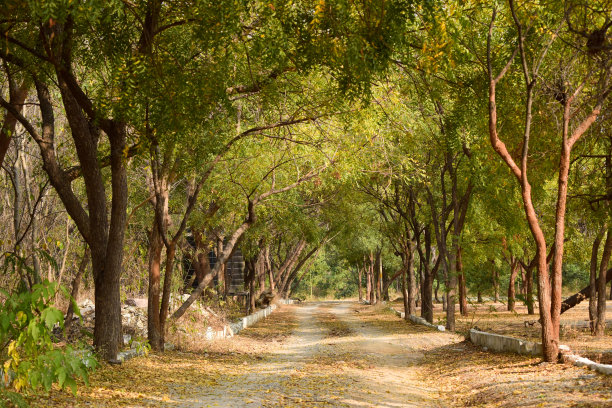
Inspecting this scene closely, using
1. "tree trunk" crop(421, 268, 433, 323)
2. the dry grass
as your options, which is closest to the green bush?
the dry grass

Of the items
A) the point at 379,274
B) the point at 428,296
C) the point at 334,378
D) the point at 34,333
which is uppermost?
the point at 379,274

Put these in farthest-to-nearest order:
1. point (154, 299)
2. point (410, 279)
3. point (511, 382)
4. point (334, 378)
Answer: point (410, 279) < point (154, 299) < point (334, 378) < point (511, 382)

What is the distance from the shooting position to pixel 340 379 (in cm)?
1100

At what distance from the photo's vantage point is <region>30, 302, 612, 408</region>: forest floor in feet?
27.6

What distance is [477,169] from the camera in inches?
597

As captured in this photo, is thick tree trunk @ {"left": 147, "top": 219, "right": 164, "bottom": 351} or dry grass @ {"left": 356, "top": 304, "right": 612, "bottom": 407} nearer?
dry grass @ {"left": 356, "top": 304, "right": 612, "bottom": 407}

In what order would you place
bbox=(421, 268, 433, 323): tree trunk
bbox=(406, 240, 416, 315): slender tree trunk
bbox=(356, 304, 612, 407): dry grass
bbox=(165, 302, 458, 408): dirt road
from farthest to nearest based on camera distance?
1. bbox=(406, 240, 416, 315): slender tree trunk
2. bbox=(421, 268, 433, 323): tree trunk
3. bbox=(165, 302, 458, 408): dirt road
4. bbox=(356, 304, 612, 407): dry grass

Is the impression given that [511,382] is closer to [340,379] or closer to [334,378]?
[340,379]

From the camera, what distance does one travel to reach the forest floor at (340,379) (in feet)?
27.6

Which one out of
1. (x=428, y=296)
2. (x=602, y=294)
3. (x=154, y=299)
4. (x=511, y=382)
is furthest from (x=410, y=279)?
(x=511, y=382)

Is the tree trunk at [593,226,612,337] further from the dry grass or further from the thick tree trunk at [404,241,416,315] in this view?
the thick tree trunk at [404,241,416,315]

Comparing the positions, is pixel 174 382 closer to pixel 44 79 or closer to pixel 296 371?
pixel 296 371

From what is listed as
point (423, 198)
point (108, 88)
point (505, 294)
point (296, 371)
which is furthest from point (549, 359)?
point (505, 294)

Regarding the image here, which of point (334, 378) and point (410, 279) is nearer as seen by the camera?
point (334, 378)
